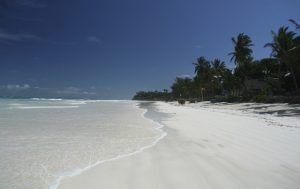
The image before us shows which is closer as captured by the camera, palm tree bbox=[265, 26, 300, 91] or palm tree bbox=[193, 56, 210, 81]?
palm tree bbox=[265, 26, 300, 91]

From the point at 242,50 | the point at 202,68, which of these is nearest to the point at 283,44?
the point at 242,50

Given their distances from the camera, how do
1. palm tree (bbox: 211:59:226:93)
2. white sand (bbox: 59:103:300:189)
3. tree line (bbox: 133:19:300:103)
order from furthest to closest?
1. palm tree (bbox: 211:59:226:93)
2. tree line (bbox: 133:19:300:103)
3. white sand (bbox: 59:103:300:189)

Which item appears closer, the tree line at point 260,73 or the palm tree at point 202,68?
the tree line at point 260,73

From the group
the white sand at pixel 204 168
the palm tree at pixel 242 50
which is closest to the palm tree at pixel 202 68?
the palm tree at pixel 242 50

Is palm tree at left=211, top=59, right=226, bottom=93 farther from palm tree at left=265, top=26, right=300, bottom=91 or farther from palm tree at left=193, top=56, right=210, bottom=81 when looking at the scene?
palm tree at left=265, top=26, right=300, bottom=91

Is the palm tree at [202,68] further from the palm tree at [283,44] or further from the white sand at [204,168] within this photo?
the white sand at [204,168]

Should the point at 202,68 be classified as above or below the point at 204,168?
above

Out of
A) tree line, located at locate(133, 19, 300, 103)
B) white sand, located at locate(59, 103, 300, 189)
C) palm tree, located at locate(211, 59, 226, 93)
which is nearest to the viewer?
white sand, located at locate(59, 103, 300, 189)

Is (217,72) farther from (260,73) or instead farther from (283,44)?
(283,44)

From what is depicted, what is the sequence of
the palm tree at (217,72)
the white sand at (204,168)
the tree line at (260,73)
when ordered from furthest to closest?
the palm tree at (217,72) → the tree line at (260,73) → the white sand at (204,168)

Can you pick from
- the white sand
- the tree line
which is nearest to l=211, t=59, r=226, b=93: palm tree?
the tree line

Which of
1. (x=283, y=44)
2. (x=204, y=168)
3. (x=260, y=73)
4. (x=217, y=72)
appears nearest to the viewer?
(x=204, y=168)

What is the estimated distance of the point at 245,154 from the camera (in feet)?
18.6

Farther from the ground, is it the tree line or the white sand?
the tree line
